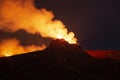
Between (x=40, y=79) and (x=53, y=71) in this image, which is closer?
(x=40, y=79)

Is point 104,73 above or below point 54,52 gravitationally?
below

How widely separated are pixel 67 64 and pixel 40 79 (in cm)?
1318

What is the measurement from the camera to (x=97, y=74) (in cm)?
8106

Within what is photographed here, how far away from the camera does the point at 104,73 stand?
82.3 m

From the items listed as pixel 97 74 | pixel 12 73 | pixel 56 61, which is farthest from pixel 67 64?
pixel 12 73

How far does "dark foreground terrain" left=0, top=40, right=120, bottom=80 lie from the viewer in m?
77.5

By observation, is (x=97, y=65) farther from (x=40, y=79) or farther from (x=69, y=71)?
(x=40, y=79)

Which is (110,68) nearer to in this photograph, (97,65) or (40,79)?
(97,65)

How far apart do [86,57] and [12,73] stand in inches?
902

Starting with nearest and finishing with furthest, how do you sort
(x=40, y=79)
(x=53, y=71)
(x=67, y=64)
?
1. (x=40, y=79)
2. (x=53, y=71)
3. (x=67, y=64)

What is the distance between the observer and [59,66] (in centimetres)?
8375

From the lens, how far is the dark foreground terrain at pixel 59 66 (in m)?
77.5

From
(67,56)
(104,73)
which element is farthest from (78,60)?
(104,73)

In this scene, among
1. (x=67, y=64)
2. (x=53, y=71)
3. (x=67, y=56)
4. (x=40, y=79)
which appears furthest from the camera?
(x=67, y=56)
